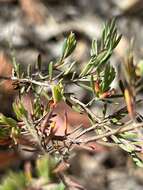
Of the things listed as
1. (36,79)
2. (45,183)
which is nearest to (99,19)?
(36,79)

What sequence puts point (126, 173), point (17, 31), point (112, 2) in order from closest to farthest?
point (126, 173)
point (17, 31)
point (112, 2)

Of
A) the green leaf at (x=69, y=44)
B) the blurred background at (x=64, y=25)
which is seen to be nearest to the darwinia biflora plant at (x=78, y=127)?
the green leaf at (x=69, y=44)

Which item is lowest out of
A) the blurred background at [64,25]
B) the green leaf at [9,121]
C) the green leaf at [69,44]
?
the green leaf at [9,121]

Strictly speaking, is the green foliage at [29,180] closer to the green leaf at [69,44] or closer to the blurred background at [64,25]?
the green leaf at [69,44]

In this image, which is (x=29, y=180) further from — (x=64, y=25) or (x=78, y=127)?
(x=64, y=25)

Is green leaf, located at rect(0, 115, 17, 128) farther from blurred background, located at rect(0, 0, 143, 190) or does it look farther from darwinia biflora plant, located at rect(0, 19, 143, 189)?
blurred background, located at rect(0, 0, 143, 190)

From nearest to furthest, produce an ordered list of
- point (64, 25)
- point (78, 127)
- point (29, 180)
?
point (29, 180) → point (78, 127) → point (64, 25)

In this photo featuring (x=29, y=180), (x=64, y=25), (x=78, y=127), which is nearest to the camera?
(x=29, y=180)

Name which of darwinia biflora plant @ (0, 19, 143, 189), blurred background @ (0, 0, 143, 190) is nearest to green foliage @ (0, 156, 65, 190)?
darwinia biflora plant @ (0, 19, 143, 189)

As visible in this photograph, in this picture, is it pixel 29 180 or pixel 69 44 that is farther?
pixel 69 44

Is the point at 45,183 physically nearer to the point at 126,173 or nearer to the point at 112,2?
the point at 126,173

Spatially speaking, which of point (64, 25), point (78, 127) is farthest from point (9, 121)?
point (64, 25)
